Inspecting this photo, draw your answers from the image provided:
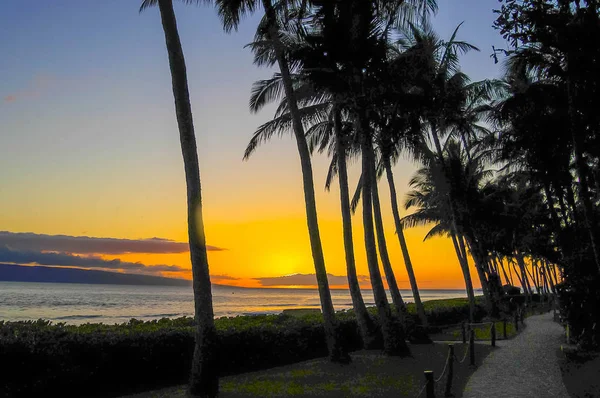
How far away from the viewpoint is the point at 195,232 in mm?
10359

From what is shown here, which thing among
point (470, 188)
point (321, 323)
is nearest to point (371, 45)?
point (321, 323)

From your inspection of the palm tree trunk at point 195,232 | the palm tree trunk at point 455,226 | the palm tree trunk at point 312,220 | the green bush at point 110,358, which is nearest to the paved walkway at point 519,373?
the palm tree trunk at point 312,220

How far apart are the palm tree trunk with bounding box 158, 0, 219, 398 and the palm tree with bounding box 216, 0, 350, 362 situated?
14.4 ft

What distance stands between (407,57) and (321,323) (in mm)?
9548

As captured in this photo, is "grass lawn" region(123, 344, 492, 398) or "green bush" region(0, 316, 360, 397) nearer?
"green bush" region(0, 316, 360, 397)

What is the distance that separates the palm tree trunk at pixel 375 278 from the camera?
15469mm

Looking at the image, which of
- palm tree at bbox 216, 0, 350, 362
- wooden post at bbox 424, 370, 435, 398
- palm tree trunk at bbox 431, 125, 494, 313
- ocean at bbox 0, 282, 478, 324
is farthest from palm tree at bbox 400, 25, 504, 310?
ocean at bbox 0, 282, 478, 324

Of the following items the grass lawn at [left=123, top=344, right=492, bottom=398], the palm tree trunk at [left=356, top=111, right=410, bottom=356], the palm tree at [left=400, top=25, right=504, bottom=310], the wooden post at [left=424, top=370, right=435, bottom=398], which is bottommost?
the grass lawn at [left=123, top=344, right=492, bottom=398]

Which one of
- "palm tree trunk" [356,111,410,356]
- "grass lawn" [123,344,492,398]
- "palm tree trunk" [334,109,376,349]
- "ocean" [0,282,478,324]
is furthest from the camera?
"ocean" [0,282,478,324]

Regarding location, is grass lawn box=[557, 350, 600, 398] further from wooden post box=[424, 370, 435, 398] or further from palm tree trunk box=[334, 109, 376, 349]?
palm tree trunk box=[334, 109, 376, 349]

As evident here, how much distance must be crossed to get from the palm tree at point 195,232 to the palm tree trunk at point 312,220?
4.86 m

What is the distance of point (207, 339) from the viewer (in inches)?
391

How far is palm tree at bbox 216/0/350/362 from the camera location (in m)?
14.4

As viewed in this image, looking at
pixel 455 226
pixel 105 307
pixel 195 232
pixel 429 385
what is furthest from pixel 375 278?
pixel 105 307
